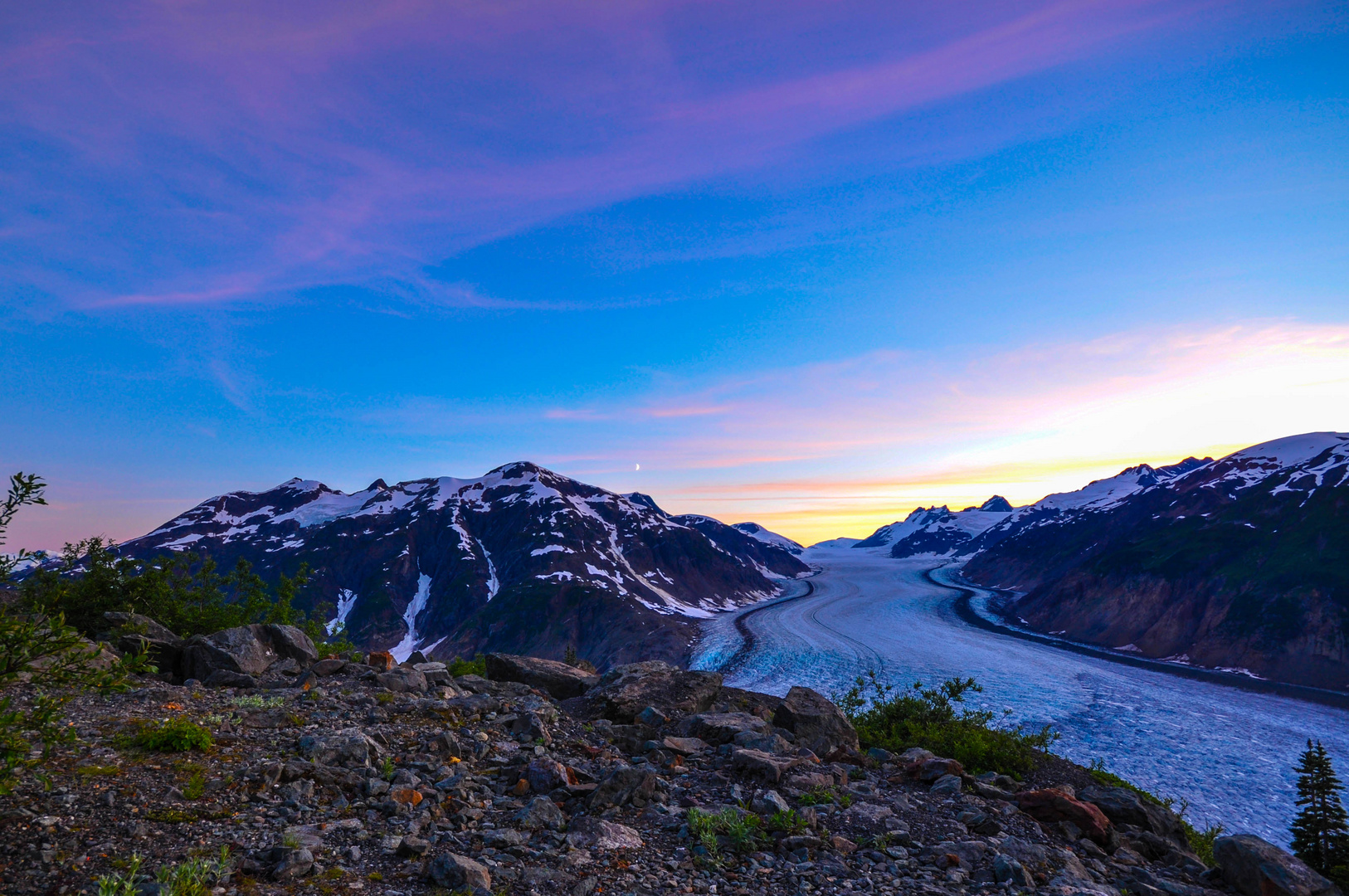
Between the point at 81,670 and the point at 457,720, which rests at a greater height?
the point at 81,670

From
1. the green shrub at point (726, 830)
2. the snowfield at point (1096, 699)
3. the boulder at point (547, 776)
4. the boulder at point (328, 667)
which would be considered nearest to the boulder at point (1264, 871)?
the green shrub at point (726, 830)

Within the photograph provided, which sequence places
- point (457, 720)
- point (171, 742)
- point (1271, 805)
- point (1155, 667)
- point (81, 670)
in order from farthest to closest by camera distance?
1. point (1155, 667)
2. point (1271, 805)
3. point (457, 720)
4. point (171, 742)
5. point (81, 670)

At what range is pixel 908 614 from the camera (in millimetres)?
153625

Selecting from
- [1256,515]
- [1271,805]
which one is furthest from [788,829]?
[1256,515]

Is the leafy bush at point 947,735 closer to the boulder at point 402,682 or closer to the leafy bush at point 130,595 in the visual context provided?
the boulder at point 402,682

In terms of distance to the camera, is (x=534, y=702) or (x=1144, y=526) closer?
(x=534, y=702)

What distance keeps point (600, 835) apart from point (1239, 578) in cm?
15193

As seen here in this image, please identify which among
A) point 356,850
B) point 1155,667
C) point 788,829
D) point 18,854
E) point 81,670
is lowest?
point 1155,667

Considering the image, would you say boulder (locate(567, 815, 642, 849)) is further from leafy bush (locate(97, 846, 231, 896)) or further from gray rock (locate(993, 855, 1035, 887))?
gray rock (locate(993, 855, 1035, 887))

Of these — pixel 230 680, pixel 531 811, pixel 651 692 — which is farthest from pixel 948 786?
pixel 230 680

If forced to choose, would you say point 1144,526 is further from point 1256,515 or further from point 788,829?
point 788,829

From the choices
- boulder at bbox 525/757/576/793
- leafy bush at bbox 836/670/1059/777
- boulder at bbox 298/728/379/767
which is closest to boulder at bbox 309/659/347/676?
boulder at bbox 298/728/379/767

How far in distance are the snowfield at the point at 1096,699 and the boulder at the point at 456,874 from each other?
64024 mm

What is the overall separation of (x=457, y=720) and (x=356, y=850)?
6891mm
